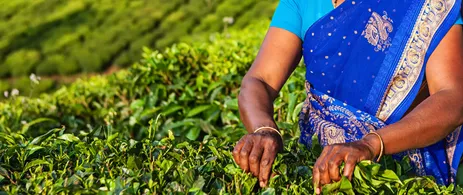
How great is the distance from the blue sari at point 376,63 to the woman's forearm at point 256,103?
0.56 feet

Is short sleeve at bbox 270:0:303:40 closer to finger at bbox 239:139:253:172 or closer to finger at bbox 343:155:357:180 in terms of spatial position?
finger at bbox 239:139:253:172

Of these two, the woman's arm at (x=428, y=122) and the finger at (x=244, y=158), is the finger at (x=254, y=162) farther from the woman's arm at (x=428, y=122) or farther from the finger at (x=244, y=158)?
the woman's arm at (x=428, y=122)

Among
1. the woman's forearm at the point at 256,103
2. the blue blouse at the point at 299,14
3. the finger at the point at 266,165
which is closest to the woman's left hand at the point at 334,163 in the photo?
the finger at the point at 266,165

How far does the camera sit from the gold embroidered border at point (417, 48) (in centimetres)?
221

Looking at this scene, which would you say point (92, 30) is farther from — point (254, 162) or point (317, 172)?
point (317, 172)

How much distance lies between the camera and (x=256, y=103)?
228 centimetres

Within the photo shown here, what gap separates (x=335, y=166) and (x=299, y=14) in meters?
0.80

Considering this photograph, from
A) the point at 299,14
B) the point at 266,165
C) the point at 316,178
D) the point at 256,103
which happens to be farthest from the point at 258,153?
the point at 299,14

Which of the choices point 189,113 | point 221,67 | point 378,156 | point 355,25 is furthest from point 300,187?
point 221,67

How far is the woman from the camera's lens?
6.91ft

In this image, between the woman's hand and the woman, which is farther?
the woman

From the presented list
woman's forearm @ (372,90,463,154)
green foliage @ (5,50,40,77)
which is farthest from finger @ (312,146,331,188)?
green foliage @ (5,50,40,77)

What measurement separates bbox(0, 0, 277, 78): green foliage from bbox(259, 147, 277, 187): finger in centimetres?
841

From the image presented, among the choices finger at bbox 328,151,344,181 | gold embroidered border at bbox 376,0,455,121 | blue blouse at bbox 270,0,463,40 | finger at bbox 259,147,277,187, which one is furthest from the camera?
blue blouse at bbox 270,0,463,40
